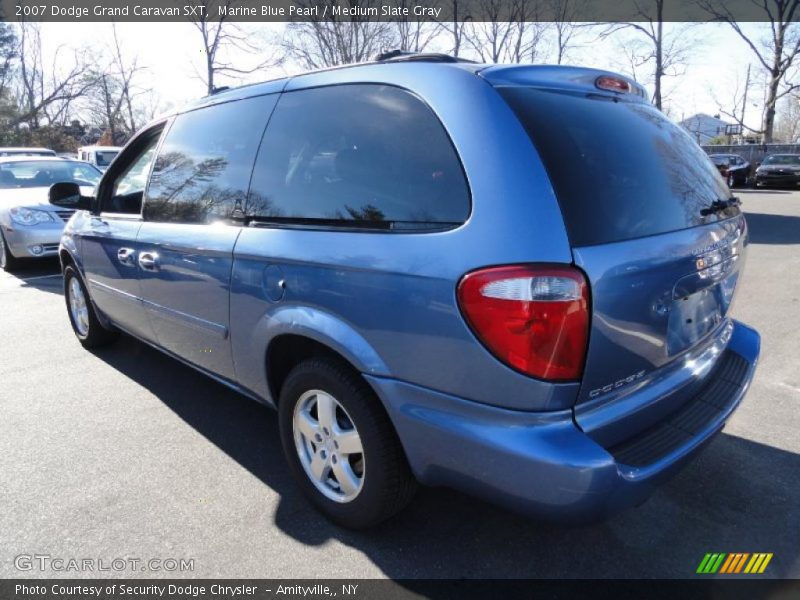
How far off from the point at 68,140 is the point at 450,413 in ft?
151

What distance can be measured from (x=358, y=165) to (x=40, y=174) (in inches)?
343

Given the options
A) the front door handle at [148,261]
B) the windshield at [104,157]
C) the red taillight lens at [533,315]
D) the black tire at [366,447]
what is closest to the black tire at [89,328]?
the front door handle at [148,261]

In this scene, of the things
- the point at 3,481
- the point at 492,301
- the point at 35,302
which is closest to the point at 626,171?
the point at 492,301

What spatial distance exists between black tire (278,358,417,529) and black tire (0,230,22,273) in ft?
23.8

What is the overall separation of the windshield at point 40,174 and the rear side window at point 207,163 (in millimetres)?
6613

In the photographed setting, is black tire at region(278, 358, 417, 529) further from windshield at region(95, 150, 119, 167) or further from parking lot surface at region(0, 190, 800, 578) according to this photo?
windshield at region(95, 150, 119, 167)

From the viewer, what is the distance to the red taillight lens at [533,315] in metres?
1.55

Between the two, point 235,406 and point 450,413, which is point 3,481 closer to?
point 235,406

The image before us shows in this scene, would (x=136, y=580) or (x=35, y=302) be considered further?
(x=35, y=302)

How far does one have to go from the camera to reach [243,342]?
8.20ft

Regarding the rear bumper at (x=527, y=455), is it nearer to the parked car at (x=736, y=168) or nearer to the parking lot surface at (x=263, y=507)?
the parking lot surface at (x=263, y=507)

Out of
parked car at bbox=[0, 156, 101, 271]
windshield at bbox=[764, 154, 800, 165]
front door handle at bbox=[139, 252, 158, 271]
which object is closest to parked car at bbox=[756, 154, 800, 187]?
windshield at bbox=[764, 154, 800, 165]

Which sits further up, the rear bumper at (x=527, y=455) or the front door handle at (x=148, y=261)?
the front door handle at (x=148, y=261)

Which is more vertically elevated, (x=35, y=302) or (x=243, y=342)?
(x=243, y=342)
